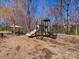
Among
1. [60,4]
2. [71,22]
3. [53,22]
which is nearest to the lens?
[60,4]

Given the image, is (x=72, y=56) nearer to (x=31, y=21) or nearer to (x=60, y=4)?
(x=31, y=21)

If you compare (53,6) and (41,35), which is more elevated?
(53,6)

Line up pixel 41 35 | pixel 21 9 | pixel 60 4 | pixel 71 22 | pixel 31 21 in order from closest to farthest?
pixel 41 35
pixel 31 21
pixel 21 9
pixel 60 4
pixel 71 22

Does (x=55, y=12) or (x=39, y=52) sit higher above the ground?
(x=55, y=12)

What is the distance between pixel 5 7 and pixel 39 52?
25798mm

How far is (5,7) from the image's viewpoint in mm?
33375

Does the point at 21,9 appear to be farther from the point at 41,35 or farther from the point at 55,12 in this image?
the point at 55,12

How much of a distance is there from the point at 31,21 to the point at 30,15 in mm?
688

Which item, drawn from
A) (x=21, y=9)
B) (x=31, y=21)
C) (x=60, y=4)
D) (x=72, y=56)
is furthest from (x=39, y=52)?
(x=60, y=4)

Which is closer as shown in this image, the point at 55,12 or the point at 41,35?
the point at 41,35

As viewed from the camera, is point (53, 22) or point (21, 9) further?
point (53, 22)

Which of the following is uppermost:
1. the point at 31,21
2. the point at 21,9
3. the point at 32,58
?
the point at 21,9

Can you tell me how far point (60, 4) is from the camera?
31.8 meters

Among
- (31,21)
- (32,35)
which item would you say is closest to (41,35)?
(32,35)
